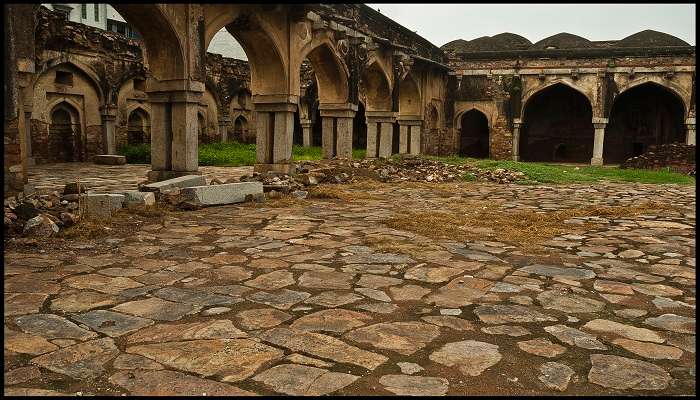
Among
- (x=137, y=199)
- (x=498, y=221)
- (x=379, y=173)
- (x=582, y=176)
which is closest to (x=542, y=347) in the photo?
(x=498, y=221)

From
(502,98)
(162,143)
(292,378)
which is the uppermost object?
(502,98)

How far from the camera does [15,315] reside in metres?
3.14

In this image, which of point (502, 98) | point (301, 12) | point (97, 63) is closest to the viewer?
point (301, 12)

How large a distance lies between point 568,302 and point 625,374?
3.63ft

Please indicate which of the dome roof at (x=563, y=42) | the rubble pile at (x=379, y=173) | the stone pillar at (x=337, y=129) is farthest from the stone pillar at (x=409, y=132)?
the dome roof at (x=563, y=42)

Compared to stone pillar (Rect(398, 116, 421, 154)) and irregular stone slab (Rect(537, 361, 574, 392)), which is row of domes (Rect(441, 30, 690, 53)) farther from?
irregular stone slab (Rect(537, 361, 574, 392))

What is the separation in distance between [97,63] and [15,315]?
692 inches

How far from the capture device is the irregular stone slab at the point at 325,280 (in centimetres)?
390

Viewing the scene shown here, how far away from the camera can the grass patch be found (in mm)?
6023

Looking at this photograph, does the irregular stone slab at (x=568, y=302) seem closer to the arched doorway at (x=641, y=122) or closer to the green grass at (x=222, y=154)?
the green grass at (x=222, y=154)

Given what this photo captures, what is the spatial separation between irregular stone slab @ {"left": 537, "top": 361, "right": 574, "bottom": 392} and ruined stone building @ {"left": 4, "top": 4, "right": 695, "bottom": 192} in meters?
6.11

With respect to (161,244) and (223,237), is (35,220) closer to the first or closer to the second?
(161,244)

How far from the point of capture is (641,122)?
25359 mm

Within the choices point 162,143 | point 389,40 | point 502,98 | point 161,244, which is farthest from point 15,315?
point 502,98
